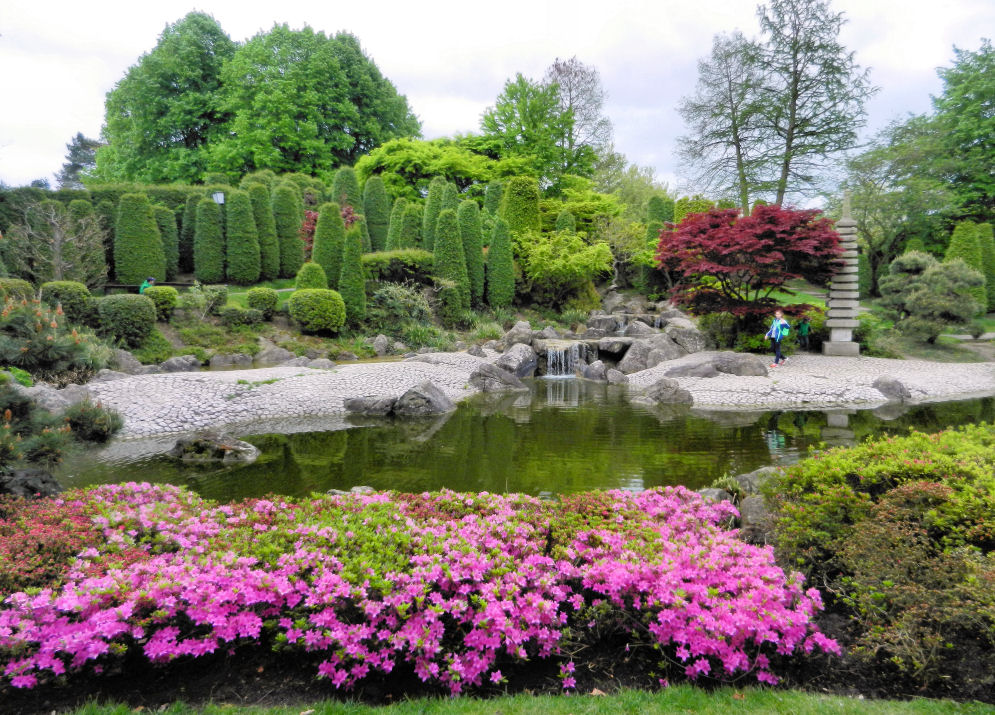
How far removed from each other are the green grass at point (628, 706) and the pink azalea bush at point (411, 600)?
131 mm

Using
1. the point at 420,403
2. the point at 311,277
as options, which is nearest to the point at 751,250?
the point at 420,403

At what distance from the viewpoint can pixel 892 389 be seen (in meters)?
11.9

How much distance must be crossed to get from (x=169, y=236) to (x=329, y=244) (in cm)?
710

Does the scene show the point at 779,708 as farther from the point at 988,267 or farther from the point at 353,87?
the point at 353,87

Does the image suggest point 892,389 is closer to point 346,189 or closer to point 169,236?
Result: point 346,189

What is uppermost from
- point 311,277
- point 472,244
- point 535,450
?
point 472,244

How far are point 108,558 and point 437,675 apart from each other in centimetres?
219

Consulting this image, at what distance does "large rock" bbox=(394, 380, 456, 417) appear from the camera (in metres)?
11.2

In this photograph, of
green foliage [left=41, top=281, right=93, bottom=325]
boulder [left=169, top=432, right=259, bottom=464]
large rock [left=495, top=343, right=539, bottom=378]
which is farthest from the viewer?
large rock [left=495, top=343, right=539, bottom=378]

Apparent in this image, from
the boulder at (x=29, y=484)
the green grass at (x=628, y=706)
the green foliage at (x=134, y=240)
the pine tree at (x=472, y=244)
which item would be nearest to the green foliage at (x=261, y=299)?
the green foliage at (x=134, y=240)

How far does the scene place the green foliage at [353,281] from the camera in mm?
19594

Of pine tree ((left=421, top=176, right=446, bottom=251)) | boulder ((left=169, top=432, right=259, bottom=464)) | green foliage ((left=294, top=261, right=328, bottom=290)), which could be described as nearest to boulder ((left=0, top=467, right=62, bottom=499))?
boulder ((left=169, top=432, right=259, bottom=464))

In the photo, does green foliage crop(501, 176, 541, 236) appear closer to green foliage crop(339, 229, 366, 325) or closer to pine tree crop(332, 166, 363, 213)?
pine tree crop(332, 166, 363, 213)

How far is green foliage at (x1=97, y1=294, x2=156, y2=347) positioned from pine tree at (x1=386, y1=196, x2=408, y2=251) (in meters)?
11.9
